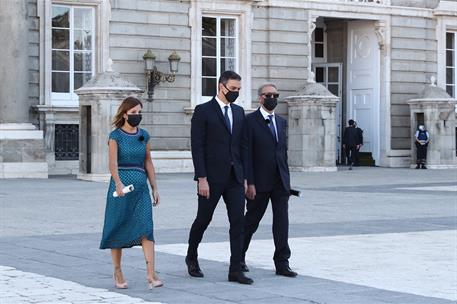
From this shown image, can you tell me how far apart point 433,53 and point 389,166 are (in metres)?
4.07

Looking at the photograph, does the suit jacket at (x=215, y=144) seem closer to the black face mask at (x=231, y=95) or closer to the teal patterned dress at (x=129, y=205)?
the black face mask at (x=231, y=95)

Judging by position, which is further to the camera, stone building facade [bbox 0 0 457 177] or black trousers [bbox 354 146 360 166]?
black trousers [bbox 354 146 360 166]

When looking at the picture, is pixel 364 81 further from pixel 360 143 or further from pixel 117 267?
pixel 117 267

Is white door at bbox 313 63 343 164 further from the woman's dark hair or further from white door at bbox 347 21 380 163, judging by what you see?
the woman's dark hair

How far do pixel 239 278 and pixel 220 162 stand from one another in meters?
1.08

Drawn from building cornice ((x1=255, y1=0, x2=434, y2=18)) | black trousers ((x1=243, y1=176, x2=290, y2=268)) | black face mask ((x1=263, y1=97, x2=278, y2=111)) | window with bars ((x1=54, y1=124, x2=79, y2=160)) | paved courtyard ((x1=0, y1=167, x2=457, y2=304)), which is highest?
building cornice ((x1=255, y1=0, x2=434, y2=18))

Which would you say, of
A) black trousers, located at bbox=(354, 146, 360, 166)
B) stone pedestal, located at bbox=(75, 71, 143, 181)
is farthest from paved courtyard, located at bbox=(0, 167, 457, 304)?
black trousers, located at bbox=(354, 146, 360, 166)

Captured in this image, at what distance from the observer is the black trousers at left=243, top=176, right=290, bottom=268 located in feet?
36.6

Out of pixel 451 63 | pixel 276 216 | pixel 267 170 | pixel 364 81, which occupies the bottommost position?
pixel 276 216

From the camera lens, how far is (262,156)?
11.4 metres

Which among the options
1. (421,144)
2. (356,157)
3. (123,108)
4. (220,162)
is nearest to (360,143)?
(356,157)

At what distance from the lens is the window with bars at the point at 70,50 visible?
1177 inches

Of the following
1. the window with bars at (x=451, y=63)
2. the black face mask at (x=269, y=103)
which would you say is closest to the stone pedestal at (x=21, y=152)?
the window with bars at (x=451, y=63)

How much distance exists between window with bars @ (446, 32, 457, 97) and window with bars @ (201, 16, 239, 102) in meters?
8.45
